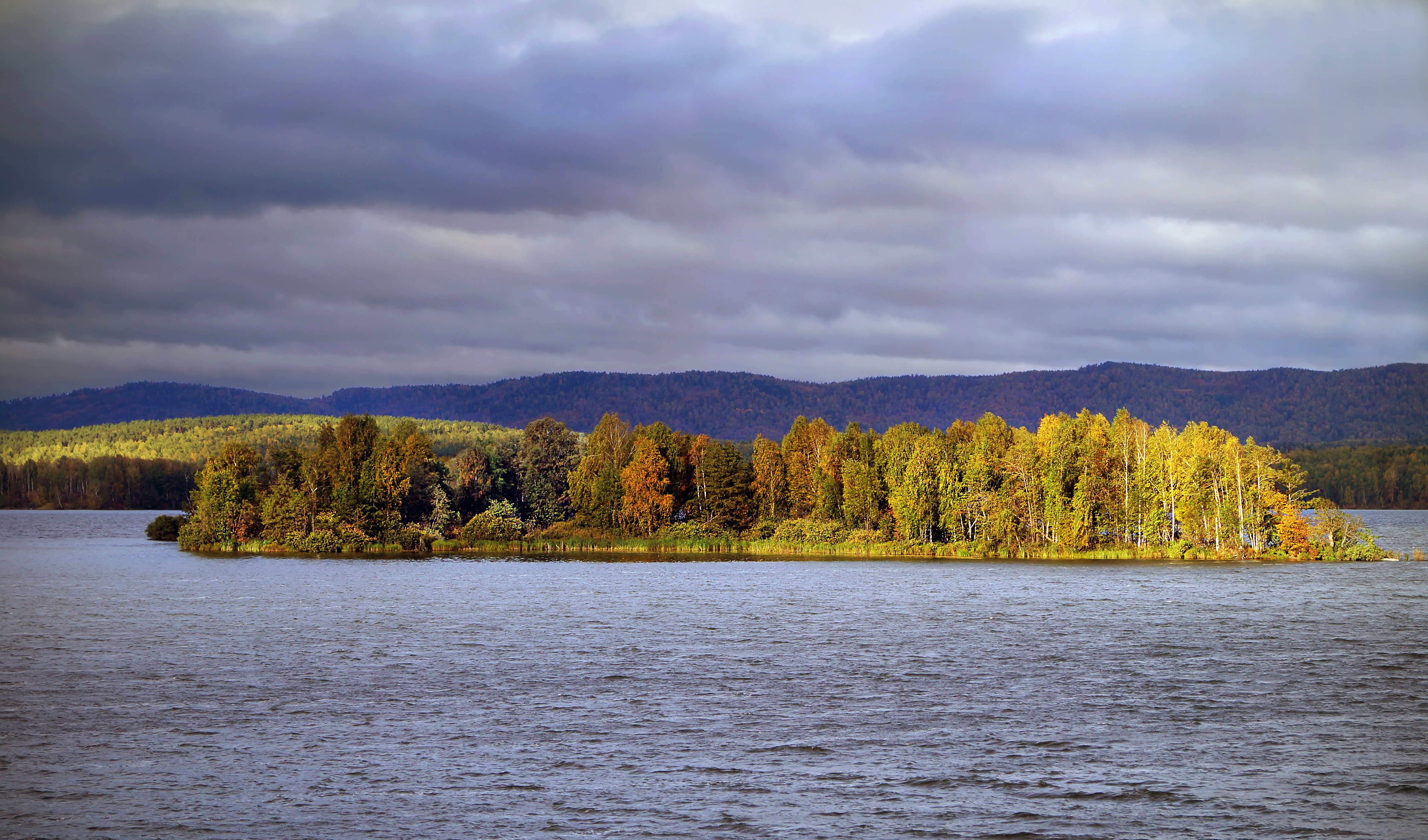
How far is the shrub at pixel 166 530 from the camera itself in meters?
149

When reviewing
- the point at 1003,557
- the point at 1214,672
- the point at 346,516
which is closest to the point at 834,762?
the point at 1214,672

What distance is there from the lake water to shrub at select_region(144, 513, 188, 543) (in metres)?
86.9

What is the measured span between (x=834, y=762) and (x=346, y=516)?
104m

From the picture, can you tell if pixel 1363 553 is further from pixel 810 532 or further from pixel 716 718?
pixel 716 718

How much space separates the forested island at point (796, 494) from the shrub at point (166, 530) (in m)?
6.33

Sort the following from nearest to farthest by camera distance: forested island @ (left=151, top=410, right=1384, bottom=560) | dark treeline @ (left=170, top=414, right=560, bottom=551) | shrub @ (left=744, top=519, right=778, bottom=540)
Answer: forested island @ (left=151, top=410, right=1384, bottom=560)
dark treeline @ (left=170, top=414, right=560, bottom=551)
shrub @ (left=744, top=519, right=778, bottom=540)

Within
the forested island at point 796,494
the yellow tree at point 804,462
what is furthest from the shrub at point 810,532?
the yellow tree at point 804,462

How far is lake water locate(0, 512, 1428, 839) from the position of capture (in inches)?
907

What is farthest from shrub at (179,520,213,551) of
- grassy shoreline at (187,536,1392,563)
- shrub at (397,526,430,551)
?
shrub at (397,526,430,551)

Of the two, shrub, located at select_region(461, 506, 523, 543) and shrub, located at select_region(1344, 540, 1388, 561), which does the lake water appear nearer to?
shrub, located at select_region(1344, 540, 1388, 561)

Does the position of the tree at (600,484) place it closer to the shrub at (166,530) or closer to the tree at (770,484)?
the tree at (770,484)

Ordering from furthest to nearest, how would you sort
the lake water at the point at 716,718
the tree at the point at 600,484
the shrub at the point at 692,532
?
the shrub at the point at 692,532 → the tree at the point at 600,484 → the lake water at the point at 716,718

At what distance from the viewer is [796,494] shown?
5221 inches

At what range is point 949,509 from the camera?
114 m
